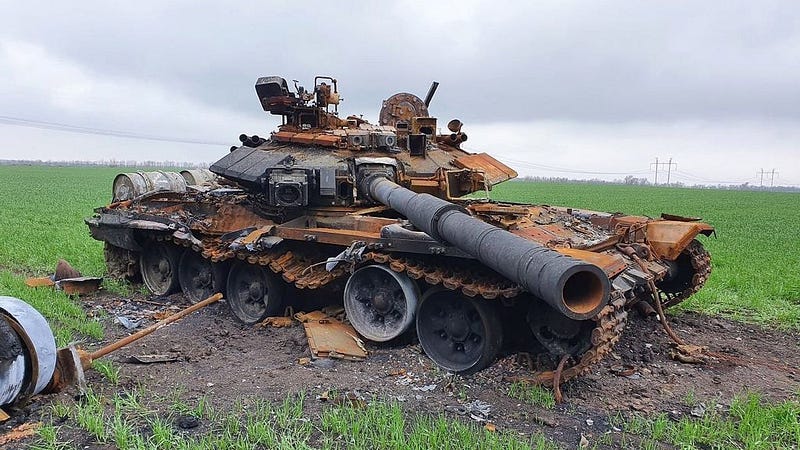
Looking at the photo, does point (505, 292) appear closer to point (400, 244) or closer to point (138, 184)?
point (400, 244)

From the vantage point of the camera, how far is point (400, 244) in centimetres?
773

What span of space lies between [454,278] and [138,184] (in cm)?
769

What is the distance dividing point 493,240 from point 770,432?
9.24ft

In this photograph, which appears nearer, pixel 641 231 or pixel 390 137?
pixel 641 231

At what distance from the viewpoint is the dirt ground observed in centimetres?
629

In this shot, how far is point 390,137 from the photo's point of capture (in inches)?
391

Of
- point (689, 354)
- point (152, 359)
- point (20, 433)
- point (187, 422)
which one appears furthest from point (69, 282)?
point (689, 354)

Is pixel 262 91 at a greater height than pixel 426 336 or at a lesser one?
greater

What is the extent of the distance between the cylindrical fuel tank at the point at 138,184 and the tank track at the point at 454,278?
3.31 metres

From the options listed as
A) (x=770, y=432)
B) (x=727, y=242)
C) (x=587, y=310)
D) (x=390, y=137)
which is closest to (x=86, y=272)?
(x=390, y=137)

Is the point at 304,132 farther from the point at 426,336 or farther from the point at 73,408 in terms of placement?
the point at 73,408

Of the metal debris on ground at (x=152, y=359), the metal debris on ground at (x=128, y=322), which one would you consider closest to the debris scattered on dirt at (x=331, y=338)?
the metal debris on ground at (x=152, y=359)

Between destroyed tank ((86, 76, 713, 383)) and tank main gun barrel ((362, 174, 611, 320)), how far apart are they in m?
0.02

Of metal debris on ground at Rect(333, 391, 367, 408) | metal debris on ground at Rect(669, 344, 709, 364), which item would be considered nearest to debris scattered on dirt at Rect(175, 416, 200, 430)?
metal debris on ground at Rect(333, 391, 367, 408)
